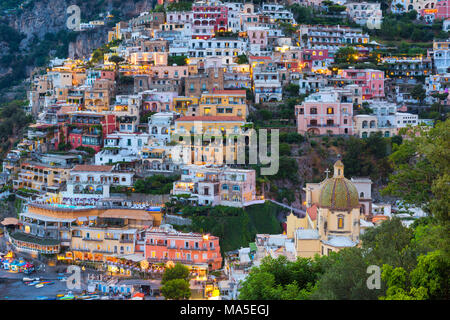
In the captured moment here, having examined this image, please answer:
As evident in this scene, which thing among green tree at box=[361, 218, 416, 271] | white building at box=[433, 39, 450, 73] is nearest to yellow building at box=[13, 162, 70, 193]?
green tree at box=[361, 218, 416, 271]

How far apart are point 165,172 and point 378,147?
14.9m

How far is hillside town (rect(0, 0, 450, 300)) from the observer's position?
3469 centimetres

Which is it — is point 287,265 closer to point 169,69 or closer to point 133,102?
point 133,102

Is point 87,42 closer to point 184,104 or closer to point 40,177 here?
point 184,104

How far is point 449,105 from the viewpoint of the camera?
2157 inches

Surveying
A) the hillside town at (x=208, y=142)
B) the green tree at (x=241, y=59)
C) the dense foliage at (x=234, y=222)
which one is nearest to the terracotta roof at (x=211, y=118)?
the hillside town at (x=208, y=142)

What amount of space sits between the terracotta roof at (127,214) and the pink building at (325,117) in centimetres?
1447

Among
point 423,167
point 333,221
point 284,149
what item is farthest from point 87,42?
point 423,167

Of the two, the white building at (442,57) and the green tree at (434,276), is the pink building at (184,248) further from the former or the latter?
the white building at (442,57)

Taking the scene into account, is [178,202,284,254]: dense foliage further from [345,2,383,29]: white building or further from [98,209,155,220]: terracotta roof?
[345,2,383,29]: white building

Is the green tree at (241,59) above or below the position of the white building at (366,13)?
below

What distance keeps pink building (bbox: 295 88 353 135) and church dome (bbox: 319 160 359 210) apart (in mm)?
20542

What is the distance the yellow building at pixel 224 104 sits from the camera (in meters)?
49.4

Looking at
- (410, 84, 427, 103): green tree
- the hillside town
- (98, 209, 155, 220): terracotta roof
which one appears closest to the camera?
the hillside town
